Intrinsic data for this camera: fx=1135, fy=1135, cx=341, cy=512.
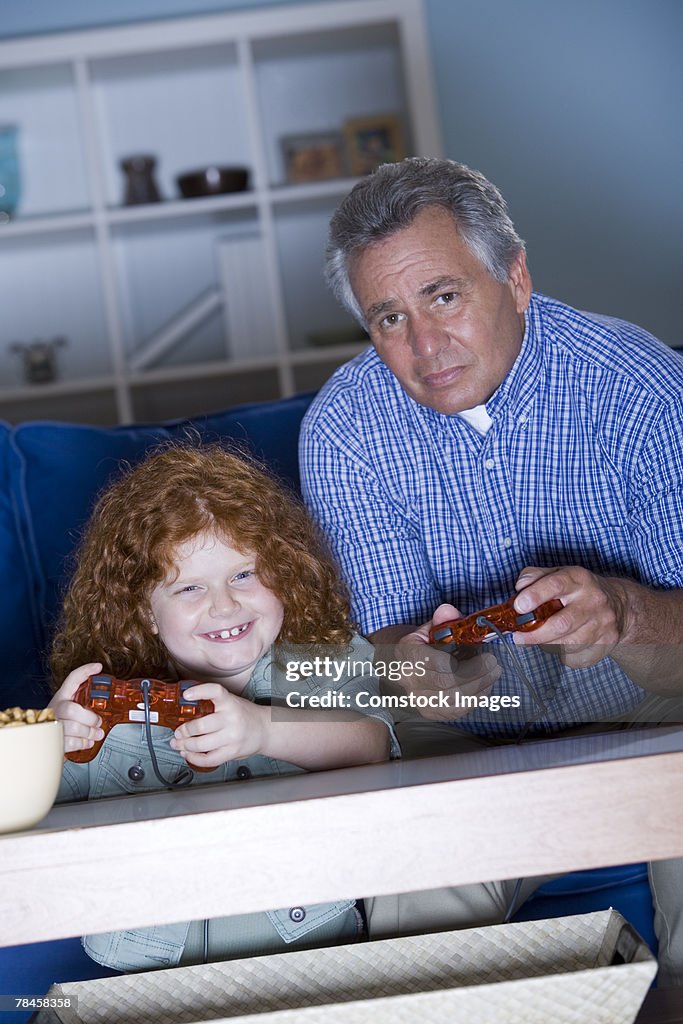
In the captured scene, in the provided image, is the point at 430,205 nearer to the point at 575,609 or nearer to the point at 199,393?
the point at 575,609

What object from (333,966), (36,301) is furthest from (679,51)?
(333,966)

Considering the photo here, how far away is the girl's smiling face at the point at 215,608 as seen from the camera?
1.21 metres

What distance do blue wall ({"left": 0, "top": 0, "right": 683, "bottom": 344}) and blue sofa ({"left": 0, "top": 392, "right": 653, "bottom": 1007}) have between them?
4.82 ft

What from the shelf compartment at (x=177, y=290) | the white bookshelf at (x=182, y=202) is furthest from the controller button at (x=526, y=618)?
the shelf compartment at (x=177, y=290)

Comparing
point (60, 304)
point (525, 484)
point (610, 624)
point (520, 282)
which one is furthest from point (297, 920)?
point (60, 304)

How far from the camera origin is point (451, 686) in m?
1.17

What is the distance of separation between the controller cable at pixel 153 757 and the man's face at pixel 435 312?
Result: 56 cm

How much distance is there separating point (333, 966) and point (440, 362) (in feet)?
2.36

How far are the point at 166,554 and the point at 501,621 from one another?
40 cm

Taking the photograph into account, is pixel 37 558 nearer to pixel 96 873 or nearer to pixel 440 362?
pixel 440 362

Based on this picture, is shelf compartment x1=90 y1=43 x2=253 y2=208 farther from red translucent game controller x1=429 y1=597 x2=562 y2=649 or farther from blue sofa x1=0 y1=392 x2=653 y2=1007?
red translucent game controller x1=429 y1=597 x2=562 y2=649

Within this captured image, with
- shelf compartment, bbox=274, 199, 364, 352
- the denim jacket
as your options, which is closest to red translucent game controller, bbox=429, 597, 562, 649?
the denim jacket

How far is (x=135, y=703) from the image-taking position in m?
1.02

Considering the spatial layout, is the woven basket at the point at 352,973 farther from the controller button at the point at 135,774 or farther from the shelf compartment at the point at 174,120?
the shelf compartment at the point at 174,120
